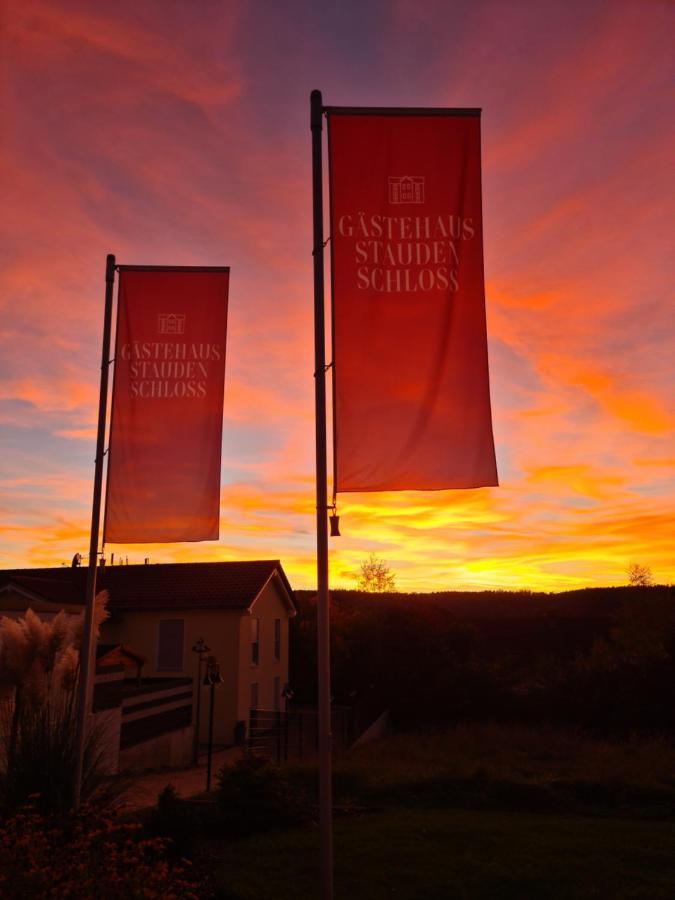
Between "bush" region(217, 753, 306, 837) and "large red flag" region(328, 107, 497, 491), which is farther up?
"large red flag" region(328, 107, 497, 491)

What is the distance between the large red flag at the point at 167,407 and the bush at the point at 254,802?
4193 mm

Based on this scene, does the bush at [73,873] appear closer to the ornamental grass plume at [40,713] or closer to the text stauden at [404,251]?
the ornamental grass plume at [40,713]

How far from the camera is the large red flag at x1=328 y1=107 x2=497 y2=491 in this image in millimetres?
8414

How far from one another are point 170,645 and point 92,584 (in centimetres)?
2374

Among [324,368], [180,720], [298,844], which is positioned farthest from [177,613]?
[324,368]

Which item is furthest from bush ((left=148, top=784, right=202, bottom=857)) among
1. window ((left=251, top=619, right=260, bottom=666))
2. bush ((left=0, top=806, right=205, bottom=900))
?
window ((left=251, top=619, right=260, bottom=666))

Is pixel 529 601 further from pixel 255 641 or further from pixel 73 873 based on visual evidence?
pixel 73 873

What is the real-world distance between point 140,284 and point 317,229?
13.8 feet

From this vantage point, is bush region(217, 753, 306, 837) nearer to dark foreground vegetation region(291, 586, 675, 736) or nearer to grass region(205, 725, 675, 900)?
grass region(205, 725, 675, 900)

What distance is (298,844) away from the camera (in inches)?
440

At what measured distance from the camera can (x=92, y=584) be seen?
1167 cm

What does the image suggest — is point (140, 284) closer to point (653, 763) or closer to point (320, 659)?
point (320, 659)

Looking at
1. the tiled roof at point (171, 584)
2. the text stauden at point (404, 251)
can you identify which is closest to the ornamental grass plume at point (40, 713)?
the text stauden at point (404, 251)

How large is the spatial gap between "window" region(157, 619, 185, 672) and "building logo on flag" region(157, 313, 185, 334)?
80.0ft
